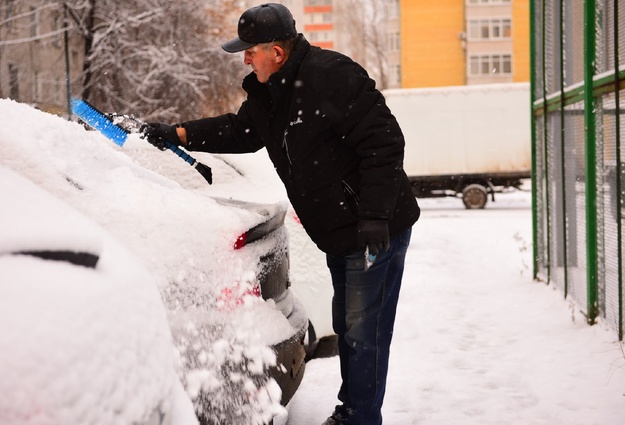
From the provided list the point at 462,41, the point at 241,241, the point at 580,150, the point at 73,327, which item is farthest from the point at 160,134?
the point at 462,41

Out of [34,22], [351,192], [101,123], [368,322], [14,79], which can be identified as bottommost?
[368,322]

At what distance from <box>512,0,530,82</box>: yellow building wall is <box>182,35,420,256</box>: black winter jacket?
49.9 meters

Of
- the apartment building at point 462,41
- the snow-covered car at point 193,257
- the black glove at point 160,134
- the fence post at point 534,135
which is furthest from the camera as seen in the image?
the apartment building at point 462,41

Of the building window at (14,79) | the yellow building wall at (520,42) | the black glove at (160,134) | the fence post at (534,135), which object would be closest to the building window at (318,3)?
the yellow building wall at (520,42)

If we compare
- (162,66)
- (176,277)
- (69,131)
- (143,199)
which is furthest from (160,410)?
(162,66)

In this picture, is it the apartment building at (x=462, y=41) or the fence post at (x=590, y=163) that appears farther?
the apartment building at (x=462, y=41)

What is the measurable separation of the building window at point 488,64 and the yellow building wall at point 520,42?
1.57 feet

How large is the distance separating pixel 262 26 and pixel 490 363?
3.15m

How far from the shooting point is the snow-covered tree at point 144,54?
20.5 metres

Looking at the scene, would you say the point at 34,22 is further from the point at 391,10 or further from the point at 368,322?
the point at 391,10

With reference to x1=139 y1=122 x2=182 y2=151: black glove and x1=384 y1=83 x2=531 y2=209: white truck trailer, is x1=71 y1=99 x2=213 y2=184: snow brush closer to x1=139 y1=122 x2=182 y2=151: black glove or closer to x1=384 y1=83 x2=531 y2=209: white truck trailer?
x1=139 y1=122 x2=182 y2=151: black glove

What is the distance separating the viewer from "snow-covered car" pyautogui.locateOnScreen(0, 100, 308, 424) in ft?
8.39

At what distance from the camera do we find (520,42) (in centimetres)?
5106

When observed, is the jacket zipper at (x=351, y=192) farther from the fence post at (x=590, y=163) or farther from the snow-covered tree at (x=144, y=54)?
the snow-covered tree at (x=144, y=54)
